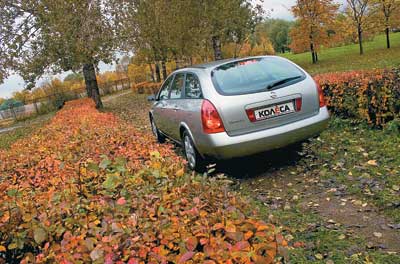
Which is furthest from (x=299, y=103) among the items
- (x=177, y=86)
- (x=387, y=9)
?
(x=387, y=9)

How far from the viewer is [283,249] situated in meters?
1.57

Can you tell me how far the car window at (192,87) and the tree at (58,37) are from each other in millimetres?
12894

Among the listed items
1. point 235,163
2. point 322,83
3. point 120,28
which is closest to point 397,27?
point 120,28

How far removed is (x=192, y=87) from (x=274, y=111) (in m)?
1.40

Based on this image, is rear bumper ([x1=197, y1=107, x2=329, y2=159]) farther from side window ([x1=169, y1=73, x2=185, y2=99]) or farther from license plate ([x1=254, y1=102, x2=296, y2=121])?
side window ([x1=169, y1=73, x2=185, y2=99])

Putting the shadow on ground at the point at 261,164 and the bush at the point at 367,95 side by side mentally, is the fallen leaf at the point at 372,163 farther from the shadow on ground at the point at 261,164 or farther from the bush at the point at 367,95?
the bush at the point at 367,95

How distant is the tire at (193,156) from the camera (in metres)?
5.21

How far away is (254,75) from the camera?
497 cm

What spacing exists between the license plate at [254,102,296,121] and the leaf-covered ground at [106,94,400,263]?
852mm

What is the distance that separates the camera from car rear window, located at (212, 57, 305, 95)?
4684 millimetres

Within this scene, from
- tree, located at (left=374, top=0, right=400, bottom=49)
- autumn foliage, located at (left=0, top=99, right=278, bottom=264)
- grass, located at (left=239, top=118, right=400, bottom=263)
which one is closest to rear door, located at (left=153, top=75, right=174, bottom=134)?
grass, located at (left=239, top=118, right=400, bottom=263)

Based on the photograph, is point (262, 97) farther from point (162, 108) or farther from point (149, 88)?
point (149, 88)

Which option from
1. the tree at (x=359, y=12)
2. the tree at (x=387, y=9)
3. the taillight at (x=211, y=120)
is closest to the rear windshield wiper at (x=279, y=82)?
the taillight at (x=211, y=120)

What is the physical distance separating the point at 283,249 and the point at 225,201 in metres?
0.55
